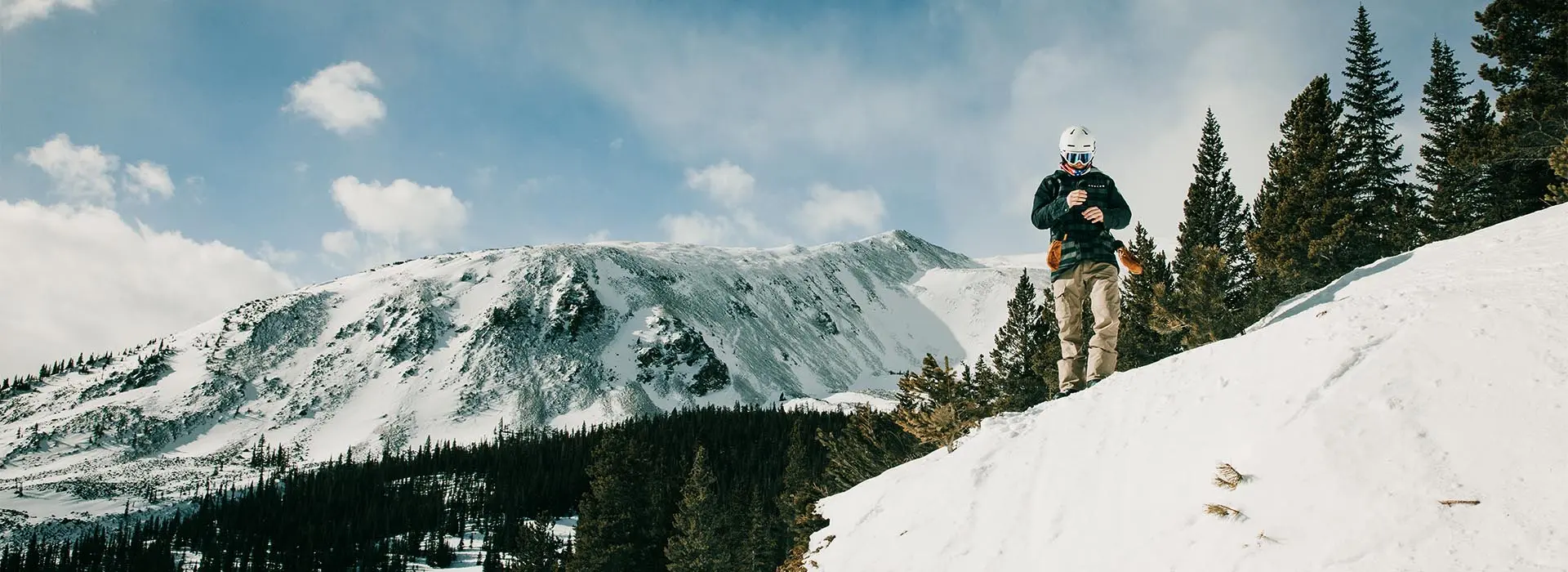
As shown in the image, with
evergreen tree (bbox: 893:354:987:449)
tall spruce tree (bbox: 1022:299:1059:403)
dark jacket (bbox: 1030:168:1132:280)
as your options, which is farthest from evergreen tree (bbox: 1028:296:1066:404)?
dark jacket (bbox: 1030:168:1132:280)

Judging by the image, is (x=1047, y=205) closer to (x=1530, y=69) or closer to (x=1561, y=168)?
(x=1561, y=168)

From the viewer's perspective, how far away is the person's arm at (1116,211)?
13.1m

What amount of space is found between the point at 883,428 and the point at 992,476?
56.3 ft

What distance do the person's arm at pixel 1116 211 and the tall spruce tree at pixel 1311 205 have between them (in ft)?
70.6

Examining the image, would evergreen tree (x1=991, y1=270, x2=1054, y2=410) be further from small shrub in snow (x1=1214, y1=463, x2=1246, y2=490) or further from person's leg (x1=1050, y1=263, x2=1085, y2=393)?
small shrub in snow (x1=1214, y1=463, x2=1246, y2=490)

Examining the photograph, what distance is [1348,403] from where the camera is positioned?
23.1 ft

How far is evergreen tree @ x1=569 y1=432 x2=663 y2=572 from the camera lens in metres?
39.8

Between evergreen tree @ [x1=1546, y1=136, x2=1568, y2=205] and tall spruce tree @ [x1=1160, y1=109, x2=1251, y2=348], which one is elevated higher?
tall spruce tree @ [x1=1160, y1=109, x2=1251, y2=348]

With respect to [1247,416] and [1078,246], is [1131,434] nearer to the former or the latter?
[1247,416]

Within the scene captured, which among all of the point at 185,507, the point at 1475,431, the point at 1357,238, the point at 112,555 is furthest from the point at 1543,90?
the point at 185,507

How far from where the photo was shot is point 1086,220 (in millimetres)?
12961

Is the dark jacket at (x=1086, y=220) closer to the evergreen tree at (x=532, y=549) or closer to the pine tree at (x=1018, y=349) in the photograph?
the pine tree at (x=1018, y=349)

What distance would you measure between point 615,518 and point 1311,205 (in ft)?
128

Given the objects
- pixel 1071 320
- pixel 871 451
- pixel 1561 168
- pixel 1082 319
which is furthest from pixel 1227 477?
pixel 871 451
